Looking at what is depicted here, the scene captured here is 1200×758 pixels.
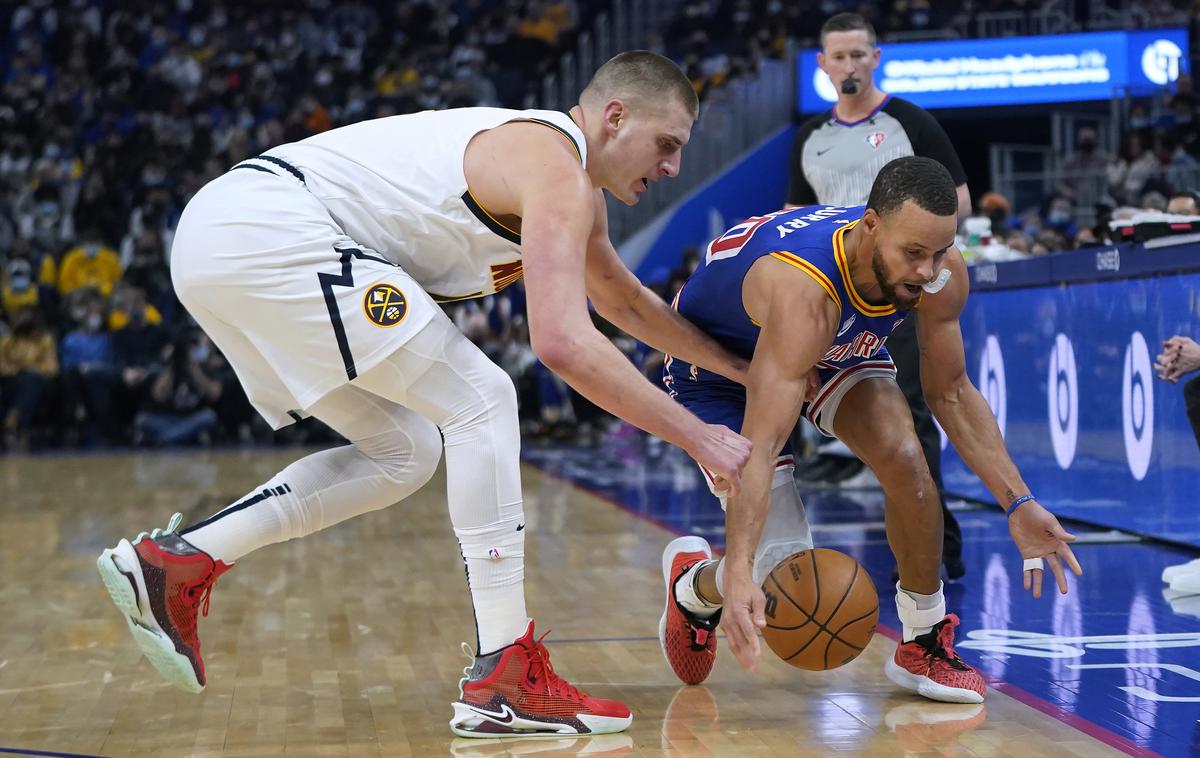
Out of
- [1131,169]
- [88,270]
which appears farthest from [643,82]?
[88,270]

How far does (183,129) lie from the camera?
63.1 feet

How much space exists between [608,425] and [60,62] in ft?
36.6

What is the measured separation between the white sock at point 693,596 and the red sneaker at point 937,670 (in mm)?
525

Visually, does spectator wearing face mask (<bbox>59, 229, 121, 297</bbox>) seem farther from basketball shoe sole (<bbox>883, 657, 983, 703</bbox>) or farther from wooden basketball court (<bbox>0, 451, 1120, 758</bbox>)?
basketball shoe sole (<bbox>883, 657, 983, 703</bbox>)

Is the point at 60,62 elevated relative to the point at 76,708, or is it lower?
elevated

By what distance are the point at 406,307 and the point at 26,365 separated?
1202cm

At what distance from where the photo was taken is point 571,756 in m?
3.21

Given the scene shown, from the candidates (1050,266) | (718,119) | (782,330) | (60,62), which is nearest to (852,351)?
(782,330)

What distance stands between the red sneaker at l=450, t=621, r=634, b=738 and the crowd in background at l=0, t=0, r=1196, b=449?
28.6 feet

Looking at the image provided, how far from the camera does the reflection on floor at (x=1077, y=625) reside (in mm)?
3477

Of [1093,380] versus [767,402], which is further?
[1093,380]

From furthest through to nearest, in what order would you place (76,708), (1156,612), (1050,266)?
1. (1050,266)
2. (1156,612)
3. (76,708)

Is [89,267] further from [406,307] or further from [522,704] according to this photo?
[522,704]

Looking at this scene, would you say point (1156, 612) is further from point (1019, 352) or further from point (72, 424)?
point (72, 424)
